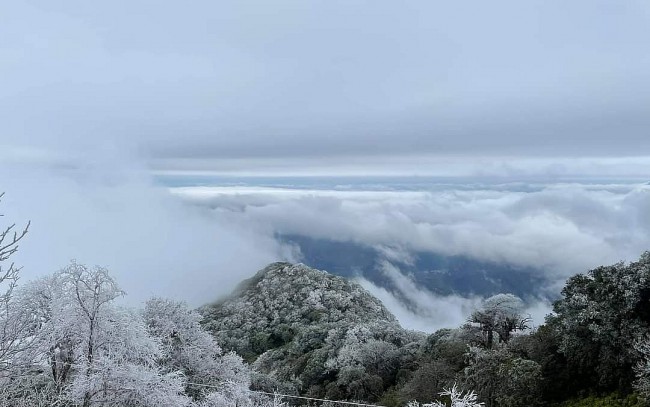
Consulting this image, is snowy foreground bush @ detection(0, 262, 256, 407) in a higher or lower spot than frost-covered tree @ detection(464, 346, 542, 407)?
higher

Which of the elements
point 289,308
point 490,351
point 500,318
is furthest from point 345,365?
point 289,308

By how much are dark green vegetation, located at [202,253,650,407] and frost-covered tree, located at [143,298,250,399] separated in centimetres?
671

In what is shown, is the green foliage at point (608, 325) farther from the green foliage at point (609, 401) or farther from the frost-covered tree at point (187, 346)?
the frost-covered tree at point (187, 346)

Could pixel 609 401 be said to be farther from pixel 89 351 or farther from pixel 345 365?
pixel 345 365

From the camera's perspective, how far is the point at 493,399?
20.3 meters

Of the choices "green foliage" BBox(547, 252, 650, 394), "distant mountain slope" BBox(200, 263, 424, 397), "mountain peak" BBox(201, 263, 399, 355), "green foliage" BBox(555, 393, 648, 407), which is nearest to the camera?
"green foliage" BBox(555, 393, 648, 407)

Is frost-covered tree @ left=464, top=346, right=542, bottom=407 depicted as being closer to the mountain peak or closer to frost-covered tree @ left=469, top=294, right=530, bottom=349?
frost-covered tree @ left=469, top=294, right=530, bottom=349

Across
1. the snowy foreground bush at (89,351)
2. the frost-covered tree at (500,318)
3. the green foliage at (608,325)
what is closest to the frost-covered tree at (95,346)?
the snowy foreground bush at (89,351)

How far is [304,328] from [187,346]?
3191cm

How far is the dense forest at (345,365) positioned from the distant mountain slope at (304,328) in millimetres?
1427

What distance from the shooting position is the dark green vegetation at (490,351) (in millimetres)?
18875

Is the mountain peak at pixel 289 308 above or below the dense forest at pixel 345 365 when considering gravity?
below

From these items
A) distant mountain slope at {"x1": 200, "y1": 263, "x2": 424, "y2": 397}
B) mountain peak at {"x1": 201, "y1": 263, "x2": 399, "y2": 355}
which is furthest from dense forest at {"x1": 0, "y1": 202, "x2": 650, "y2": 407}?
mountain peak at {"x1": 201, "y1": 263, "x2": 399, "y2": 355}

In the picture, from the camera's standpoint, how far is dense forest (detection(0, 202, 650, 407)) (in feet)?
48.5
